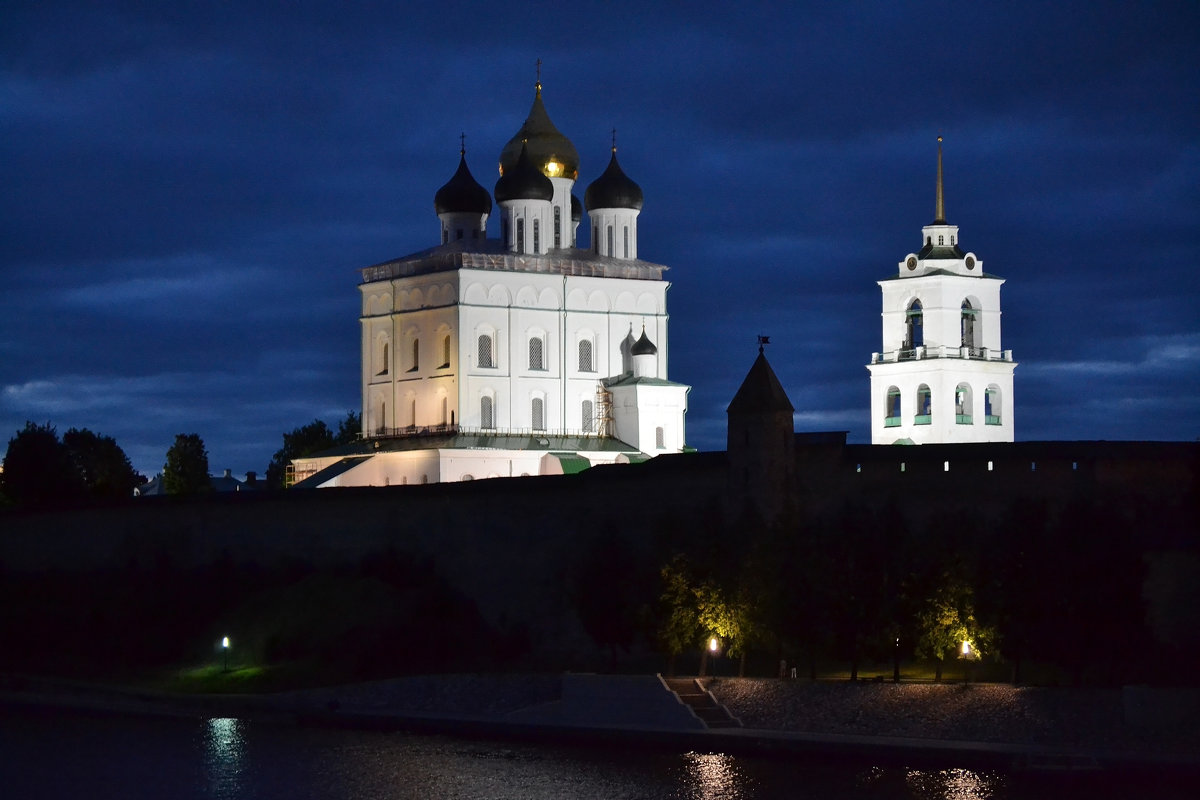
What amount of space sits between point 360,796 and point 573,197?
29.4m

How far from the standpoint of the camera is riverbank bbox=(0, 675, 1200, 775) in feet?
96.9

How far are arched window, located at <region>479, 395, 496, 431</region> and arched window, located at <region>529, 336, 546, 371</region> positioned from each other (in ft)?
4.51

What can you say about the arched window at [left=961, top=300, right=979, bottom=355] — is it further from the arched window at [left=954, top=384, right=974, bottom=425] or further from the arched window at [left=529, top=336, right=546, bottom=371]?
the arched window at [left=529, top=336, right=546, bottom=371]

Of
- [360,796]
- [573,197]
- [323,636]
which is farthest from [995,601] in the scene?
[573,197]

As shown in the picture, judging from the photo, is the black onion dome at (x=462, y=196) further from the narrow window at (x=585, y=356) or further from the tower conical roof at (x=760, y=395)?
the tower conical roof at (x=760, y=395)

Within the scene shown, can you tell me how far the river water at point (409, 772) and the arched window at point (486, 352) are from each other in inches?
731

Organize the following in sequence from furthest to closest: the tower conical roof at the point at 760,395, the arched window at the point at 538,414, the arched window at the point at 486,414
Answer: the arched window at the point at 538,414 → the arched window at the point at 486,414 → the tower conical roof at the point at 760,395

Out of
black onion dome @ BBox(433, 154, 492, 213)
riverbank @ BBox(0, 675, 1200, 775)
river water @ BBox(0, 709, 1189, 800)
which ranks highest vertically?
black onion dome @ BBox(433, 154, 492, 213)

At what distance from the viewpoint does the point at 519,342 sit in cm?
5431

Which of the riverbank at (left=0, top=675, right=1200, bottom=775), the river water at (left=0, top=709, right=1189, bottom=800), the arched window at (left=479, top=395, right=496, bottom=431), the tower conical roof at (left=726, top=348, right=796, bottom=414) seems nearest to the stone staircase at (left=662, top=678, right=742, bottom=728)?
the riverbank at (left=0, top=675, right=1200, bottom=775)

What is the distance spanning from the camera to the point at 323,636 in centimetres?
3984

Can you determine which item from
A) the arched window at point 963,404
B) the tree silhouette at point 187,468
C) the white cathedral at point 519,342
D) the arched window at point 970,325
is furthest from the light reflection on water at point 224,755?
the tree silhouette at point 187,468

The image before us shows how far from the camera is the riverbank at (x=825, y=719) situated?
29.5 metres

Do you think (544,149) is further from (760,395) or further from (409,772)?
(409,772)
